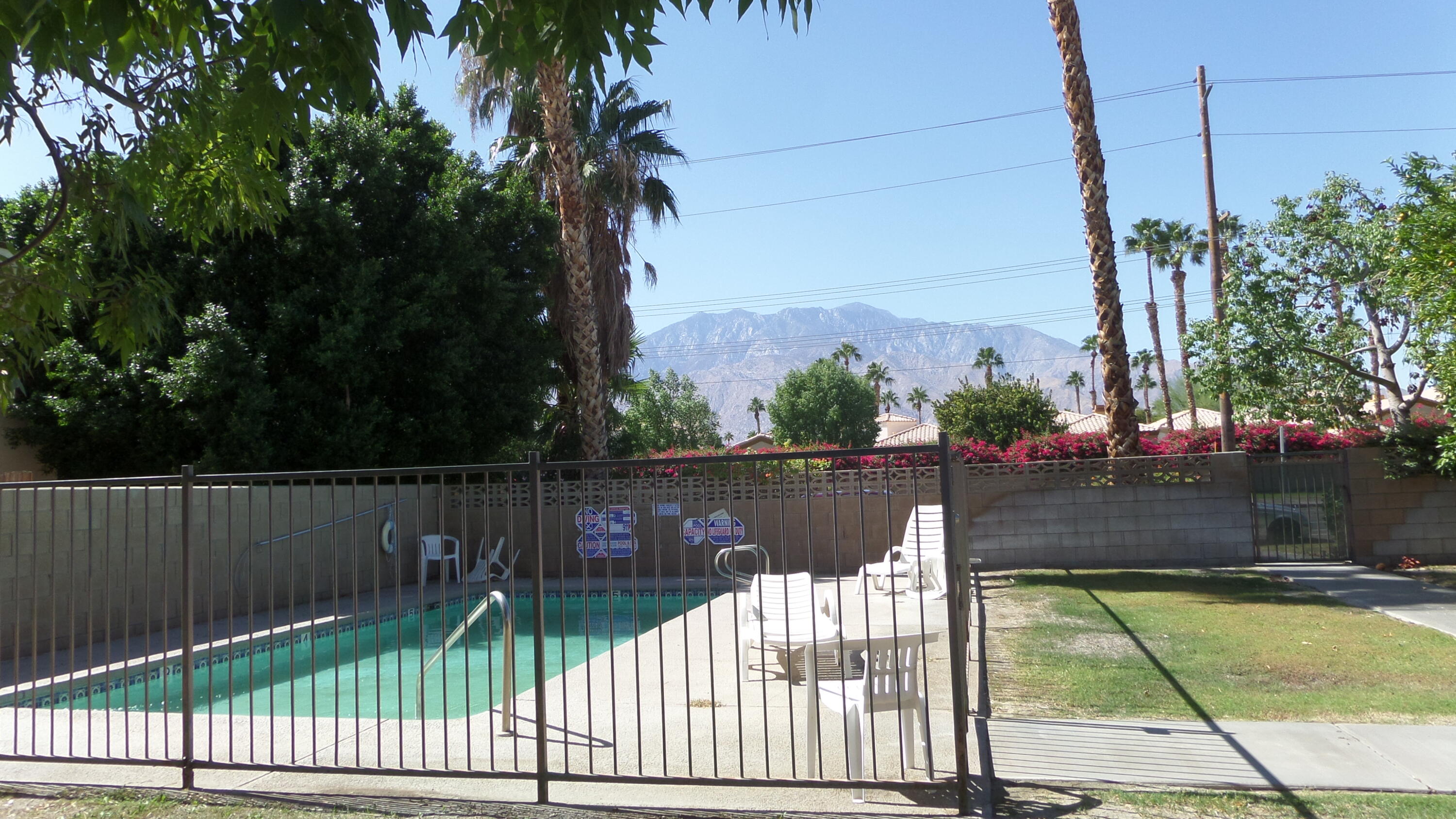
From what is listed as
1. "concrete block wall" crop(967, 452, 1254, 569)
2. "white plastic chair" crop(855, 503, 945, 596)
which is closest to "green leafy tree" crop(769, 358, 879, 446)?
"concrete block wall" crop(967, 452, 1254, 569)

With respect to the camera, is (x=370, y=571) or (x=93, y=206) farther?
(x=370, y=571)

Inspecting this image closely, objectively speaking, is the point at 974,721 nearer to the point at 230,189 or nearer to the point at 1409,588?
the point at 230,189

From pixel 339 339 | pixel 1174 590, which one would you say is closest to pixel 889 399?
pixel 339 339

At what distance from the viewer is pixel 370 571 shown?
50.5ft

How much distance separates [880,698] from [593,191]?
16552 millimetres

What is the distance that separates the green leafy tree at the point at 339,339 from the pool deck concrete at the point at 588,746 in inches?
324

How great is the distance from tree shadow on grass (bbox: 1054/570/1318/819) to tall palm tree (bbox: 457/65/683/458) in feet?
29.8

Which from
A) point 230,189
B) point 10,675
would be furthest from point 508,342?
point 230,189

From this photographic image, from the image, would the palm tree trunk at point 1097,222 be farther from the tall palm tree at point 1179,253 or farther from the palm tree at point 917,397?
the palm tree at point 917,397

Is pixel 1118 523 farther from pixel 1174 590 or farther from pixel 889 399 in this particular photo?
pixel 889 399

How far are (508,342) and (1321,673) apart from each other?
14040 millimetres

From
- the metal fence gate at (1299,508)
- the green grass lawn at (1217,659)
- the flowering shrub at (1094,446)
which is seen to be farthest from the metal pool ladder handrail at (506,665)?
the metal fence gate at (1299,508)

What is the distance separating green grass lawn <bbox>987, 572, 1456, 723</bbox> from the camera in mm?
6293

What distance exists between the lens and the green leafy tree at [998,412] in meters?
33.2
